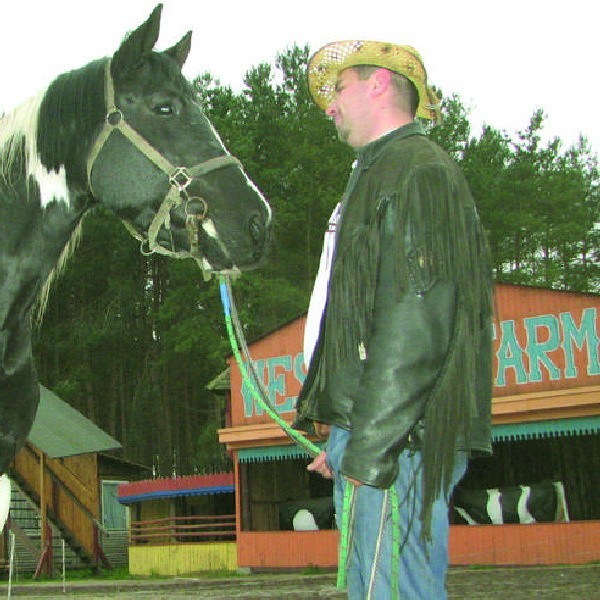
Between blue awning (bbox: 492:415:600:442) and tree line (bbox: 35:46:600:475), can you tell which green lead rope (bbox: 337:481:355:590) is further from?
tree line (bbox: 35:46:600:475)

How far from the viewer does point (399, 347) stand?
2.60 m

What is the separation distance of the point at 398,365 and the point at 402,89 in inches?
39.0

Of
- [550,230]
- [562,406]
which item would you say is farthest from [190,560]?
[550,230]

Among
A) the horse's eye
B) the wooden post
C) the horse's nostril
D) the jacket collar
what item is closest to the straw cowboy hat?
the jacket collar

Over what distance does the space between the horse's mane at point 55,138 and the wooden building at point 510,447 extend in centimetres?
1299

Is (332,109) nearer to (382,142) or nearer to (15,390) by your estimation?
(382,142)

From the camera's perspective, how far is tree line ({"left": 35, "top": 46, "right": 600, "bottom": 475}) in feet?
122

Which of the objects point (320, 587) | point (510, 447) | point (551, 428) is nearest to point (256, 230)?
point (320, 587)

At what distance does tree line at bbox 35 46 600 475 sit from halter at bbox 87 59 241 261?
30540mm

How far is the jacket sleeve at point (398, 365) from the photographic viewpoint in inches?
102

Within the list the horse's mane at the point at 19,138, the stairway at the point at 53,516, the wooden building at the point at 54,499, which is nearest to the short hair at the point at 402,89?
the horse's mane at the point at 19,138

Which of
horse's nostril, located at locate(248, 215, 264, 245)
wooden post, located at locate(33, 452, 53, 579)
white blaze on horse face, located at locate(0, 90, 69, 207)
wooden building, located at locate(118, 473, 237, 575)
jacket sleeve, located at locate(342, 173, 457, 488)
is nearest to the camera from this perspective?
jacket sleeve, located at locate(342, 173, 457, 488)

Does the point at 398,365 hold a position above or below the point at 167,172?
below

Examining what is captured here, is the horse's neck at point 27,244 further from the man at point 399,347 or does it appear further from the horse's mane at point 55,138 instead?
the man at point 399,347
